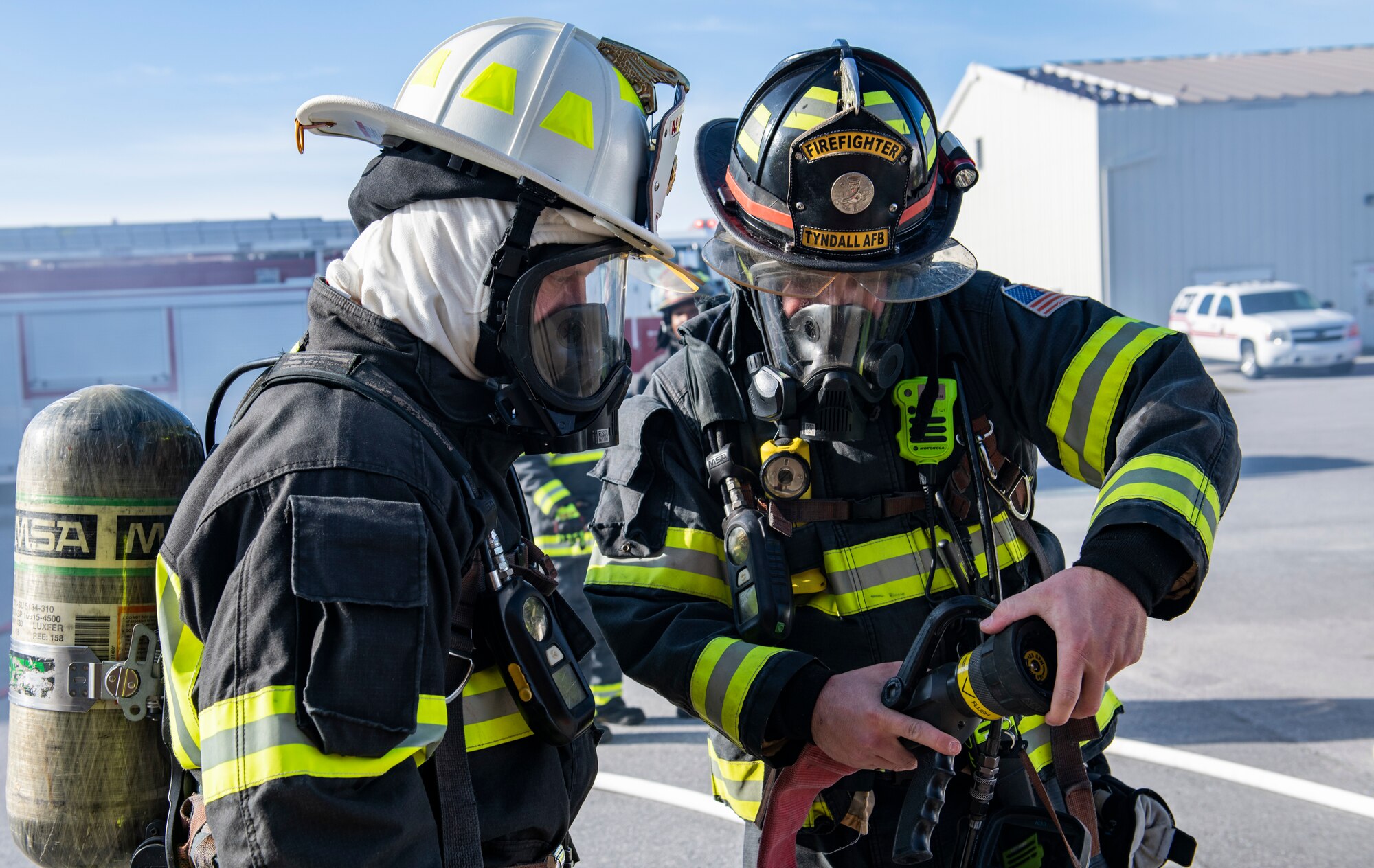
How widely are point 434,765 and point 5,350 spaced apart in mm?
14114

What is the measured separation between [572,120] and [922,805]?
125 centimetres

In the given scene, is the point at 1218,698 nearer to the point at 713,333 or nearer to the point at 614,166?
the point at 713,333

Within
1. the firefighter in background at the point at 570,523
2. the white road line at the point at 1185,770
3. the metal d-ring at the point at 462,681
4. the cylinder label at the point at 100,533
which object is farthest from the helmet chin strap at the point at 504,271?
the firefighter in background at the point at 570,523

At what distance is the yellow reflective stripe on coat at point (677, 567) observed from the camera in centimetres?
213

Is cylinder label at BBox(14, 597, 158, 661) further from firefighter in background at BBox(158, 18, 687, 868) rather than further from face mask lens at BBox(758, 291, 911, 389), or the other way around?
face mask lens at BBox(758, 291, 911, 389)

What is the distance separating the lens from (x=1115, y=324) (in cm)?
202

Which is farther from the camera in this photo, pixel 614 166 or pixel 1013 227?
pixel 1013 227

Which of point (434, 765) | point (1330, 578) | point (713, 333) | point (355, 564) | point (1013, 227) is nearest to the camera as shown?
point (355, 564)

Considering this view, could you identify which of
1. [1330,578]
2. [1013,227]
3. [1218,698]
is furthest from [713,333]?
[1013,227]

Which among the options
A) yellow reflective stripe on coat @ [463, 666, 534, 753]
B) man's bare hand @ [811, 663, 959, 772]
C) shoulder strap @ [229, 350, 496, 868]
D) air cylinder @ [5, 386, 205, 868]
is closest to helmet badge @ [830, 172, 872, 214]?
man's bare hand @ [811, 663, 959, 772]

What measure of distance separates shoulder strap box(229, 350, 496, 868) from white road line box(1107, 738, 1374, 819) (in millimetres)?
3638

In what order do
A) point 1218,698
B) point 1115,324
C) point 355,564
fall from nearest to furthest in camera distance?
1. point 355,564
2. point 1115,324
3. point 1218,698

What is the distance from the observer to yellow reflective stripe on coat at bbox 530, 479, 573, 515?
561 centimetres

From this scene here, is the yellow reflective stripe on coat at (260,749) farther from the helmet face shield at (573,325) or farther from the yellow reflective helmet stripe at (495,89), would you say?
the yellow reflective helmet stripe at (495,89)
